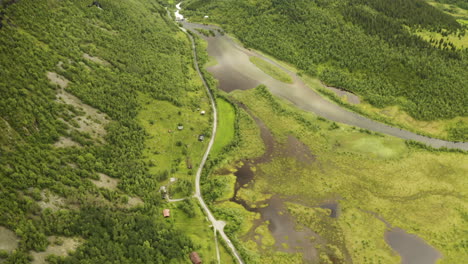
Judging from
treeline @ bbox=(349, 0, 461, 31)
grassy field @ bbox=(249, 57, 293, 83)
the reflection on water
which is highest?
treeline @ bbox=(349, 0, 461, 31)

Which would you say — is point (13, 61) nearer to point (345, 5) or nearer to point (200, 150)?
point (200, 150)

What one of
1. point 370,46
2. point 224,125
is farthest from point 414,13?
point 224,125

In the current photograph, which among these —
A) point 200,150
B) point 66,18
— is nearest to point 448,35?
point 200,150

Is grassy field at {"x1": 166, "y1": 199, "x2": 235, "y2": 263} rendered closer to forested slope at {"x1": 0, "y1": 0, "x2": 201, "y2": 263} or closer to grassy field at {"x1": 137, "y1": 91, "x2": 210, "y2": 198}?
forested slope at {"x1": 0, "y1": 0, "x2": 201, "y2": 263}

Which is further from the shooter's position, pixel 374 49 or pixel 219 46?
pixel 219 46

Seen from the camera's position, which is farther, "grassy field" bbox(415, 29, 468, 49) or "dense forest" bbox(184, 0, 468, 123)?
"grassy field" bbox(415, 29, 468, 49)

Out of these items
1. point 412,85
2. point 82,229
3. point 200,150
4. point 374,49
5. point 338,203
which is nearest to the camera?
point 82,229

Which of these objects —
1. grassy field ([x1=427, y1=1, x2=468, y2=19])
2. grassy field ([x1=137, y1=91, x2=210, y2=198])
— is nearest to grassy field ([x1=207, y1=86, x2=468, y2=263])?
grassy field ([x1=137, y1=91, x2=210, y2=198])
